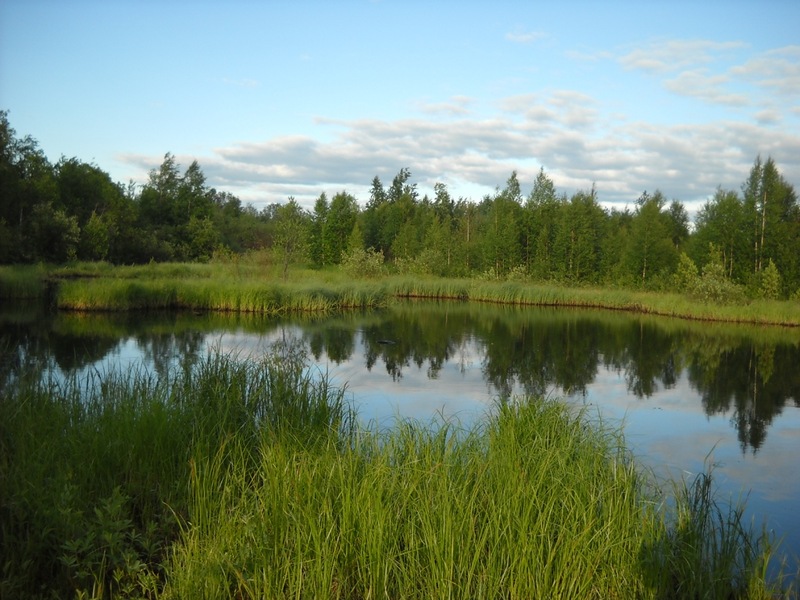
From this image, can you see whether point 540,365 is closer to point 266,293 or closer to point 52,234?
point 266,293

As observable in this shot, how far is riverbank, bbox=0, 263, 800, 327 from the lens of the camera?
19922mm

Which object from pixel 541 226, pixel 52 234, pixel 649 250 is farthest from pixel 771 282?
pixel 52 234

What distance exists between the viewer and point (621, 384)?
11.5m

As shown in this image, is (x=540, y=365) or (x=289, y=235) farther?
(x=289, y=235)

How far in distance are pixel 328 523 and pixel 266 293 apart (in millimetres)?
17846

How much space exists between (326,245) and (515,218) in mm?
12503

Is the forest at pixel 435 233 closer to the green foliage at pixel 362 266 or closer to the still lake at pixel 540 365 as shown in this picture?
the green foliage at pixel 362 266

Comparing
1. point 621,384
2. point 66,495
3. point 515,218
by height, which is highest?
point 515,218

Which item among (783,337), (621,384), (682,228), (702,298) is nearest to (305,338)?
(621,384)

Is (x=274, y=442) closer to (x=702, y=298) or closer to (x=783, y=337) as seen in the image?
(x=783, y=337)

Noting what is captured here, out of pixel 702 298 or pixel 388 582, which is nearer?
pixel 388 582

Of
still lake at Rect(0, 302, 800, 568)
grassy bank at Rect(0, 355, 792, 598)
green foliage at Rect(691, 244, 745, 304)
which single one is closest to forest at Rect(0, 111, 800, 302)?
green foliage at Rect(691, 244, 745, 304)

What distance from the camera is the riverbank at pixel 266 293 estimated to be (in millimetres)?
19922

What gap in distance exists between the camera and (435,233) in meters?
38.8
